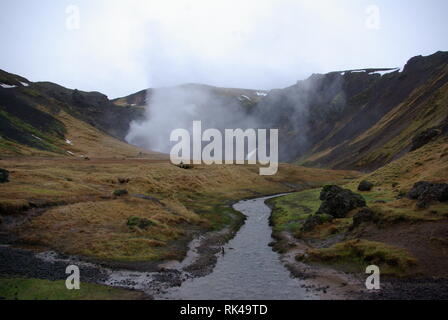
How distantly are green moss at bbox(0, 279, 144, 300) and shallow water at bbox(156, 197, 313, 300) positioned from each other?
3.53 meters

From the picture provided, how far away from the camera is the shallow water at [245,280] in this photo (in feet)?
97.9

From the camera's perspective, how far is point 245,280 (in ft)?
111

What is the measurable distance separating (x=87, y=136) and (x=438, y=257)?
172 meters

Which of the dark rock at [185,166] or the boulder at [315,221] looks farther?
the dark rock at [185,166]

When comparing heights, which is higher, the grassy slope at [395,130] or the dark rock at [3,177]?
the grassy slope at [395,130]

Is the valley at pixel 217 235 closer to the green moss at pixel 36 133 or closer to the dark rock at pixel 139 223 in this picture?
the dark rock at pixel 139 223

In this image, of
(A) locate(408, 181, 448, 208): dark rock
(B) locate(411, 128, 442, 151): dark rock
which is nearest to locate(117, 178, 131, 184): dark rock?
(A) locate(408, 181, 448, 208): dark rock

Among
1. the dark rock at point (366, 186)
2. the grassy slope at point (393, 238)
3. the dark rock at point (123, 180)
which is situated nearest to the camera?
the grassy slope at point (393, 238)

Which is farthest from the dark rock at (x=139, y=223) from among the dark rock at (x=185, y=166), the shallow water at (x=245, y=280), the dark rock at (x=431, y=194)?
the dark rock at (x=185, y=166)

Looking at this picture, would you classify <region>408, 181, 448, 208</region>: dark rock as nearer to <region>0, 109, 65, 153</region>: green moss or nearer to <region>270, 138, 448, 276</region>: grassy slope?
<region>270, 138, 448, 276</region>: grassy slope

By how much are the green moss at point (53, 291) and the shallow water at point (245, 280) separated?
11.6ft

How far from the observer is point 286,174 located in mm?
140875
